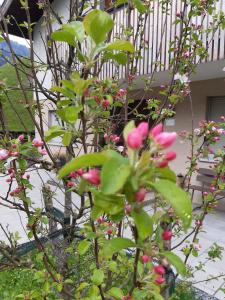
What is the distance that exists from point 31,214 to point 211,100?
5.95 meters

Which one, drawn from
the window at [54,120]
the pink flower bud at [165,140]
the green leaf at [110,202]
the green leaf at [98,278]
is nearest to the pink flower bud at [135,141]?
the pink flower bud at [165,140]

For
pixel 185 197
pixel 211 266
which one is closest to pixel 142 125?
pixel 185 197

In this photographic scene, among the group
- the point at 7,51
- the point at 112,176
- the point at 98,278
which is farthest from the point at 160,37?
the point at 112,176

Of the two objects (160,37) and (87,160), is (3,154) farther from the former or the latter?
(160,37)

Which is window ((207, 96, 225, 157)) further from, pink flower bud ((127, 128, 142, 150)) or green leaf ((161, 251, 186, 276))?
pink flower bud ((127, 128, 142, 150))

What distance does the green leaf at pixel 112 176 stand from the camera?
1.61 ft

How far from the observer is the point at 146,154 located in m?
0.54

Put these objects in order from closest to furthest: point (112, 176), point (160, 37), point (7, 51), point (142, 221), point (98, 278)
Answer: point (112, 176), point (142, 221), point (98, 278), point (7, 51), point (160, 37)

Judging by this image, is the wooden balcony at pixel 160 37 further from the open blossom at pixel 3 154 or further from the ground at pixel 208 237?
the open blossom at pixel 3 154

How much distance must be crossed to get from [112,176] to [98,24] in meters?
0.42

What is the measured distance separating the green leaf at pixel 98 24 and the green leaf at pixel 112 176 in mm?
388

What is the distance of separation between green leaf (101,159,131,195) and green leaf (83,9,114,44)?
0.39 metres

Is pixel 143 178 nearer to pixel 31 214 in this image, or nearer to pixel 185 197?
pixel 185 197

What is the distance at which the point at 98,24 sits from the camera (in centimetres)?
71
